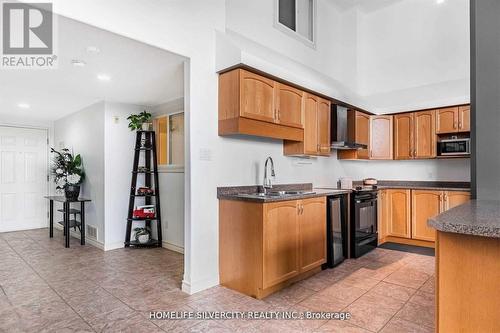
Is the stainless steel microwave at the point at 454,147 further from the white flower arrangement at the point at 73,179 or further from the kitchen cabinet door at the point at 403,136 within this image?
the white flower arrangement at the point at 73,179

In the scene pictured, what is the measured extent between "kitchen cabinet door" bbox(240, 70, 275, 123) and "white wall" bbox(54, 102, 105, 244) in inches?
107

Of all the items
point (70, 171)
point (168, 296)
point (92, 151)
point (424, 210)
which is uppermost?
point (92, 151)

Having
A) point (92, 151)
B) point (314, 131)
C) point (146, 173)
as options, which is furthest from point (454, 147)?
point (92, 151)

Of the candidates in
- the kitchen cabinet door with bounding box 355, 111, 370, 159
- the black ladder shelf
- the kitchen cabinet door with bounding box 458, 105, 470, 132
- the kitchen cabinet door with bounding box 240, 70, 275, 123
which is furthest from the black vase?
the kitchen cabinet door with bounding box 458, 105, 470, 132

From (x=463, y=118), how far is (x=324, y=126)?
225 cm

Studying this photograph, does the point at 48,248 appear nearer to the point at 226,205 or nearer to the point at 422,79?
the point at 226,205

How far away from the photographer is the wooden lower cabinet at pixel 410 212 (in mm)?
4530

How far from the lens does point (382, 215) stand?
16.1 ft

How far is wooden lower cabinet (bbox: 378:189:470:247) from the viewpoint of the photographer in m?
4.53

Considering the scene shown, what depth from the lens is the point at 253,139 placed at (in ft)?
11.9

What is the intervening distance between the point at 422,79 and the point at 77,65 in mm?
5273

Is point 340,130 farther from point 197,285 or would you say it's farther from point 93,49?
point 93,49

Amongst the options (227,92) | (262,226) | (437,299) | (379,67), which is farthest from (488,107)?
(379,67)

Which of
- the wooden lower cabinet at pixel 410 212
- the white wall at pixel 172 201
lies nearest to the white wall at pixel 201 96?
the white wall at pixel 172 201
